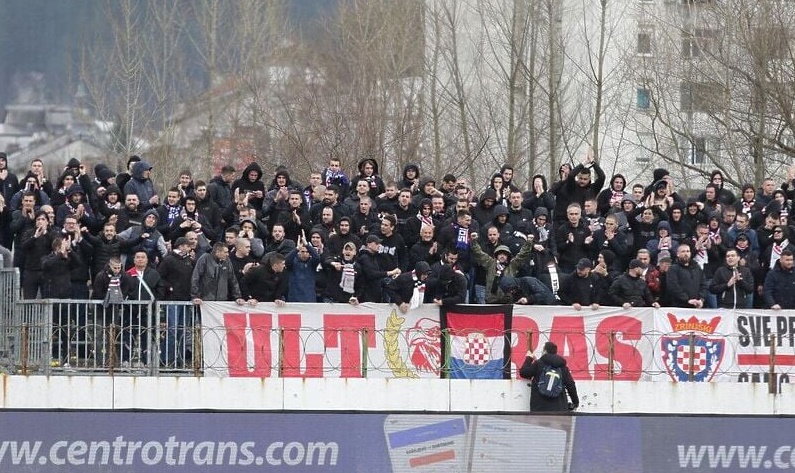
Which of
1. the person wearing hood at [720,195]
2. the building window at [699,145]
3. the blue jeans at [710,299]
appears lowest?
the blue jeans at [710,299]

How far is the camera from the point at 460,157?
38375 millimetres

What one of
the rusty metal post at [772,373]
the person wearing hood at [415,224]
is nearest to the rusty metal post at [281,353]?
the person wearing hood at [415,224]

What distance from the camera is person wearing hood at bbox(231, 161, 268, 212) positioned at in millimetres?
20484

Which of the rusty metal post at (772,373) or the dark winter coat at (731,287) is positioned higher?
the dark winter coat at (731,287)

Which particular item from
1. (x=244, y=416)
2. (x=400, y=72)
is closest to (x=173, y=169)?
(x=400, y=72)

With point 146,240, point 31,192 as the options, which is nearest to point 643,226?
point 146,240

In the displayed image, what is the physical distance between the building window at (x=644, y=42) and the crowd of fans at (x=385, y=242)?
16966mm

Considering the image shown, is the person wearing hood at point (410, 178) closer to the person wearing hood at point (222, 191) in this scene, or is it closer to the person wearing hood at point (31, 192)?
the person wearing hood at point (222, 191)

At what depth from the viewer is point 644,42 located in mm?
37969

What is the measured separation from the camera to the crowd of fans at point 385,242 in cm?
1888

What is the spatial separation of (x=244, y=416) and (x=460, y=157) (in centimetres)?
2291

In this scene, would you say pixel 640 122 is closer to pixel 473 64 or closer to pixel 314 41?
pixel 473 64

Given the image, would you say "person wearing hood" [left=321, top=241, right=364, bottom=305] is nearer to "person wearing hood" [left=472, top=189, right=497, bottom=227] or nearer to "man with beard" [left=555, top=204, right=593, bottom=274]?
"person wearing hood" [left=472, top=189, right=497, bottom=227]

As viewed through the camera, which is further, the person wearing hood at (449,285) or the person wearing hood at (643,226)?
the person wearing hood at (643,226)
